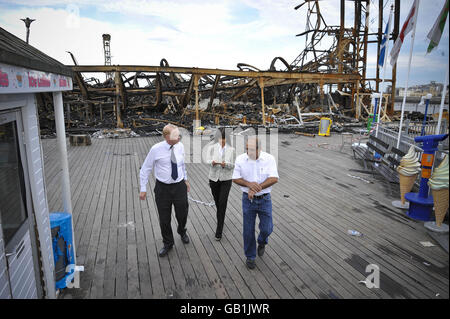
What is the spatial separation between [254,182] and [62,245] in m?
2.19

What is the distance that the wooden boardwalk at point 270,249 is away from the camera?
3.06 m

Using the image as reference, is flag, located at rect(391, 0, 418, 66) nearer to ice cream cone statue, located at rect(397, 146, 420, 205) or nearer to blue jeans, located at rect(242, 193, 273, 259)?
ice cream cone statue, located at rect(397, 146, 420, 205)

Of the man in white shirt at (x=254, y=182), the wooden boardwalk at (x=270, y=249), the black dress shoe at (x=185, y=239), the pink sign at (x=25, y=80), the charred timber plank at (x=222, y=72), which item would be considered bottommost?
the wooden boardwalk at (x=270, y=249)

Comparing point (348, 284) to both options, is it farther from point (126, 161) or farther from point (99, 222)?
point (126, 161)

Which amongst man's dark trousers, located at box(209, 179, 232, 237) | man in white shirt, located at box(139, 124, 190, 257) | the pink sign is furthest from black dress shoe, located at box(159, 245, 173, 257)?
the pink sign

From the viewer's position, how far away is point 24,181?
2453 millimetres

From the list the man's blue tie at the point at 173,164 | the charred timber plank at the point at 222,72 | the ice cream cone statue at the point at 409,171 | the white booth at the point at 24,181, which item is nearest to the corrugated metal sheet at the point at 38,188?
the white booth at the point at 24,181

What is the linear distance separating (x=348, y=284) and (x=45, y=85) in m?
3.55

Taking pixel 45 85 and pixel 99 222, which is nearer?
pixel 45 85

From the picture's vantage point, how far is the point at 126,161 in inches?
351

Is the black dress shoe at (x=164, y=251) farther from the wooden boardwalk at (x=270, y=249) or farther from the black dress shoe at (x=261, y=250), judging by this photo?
the black dress shoe at (x=261, y=250)

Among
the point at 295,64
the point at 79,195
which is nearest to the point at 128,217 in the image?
the point at 79,195

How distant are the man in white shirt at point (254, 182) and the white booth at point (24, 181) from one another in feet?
6.35
